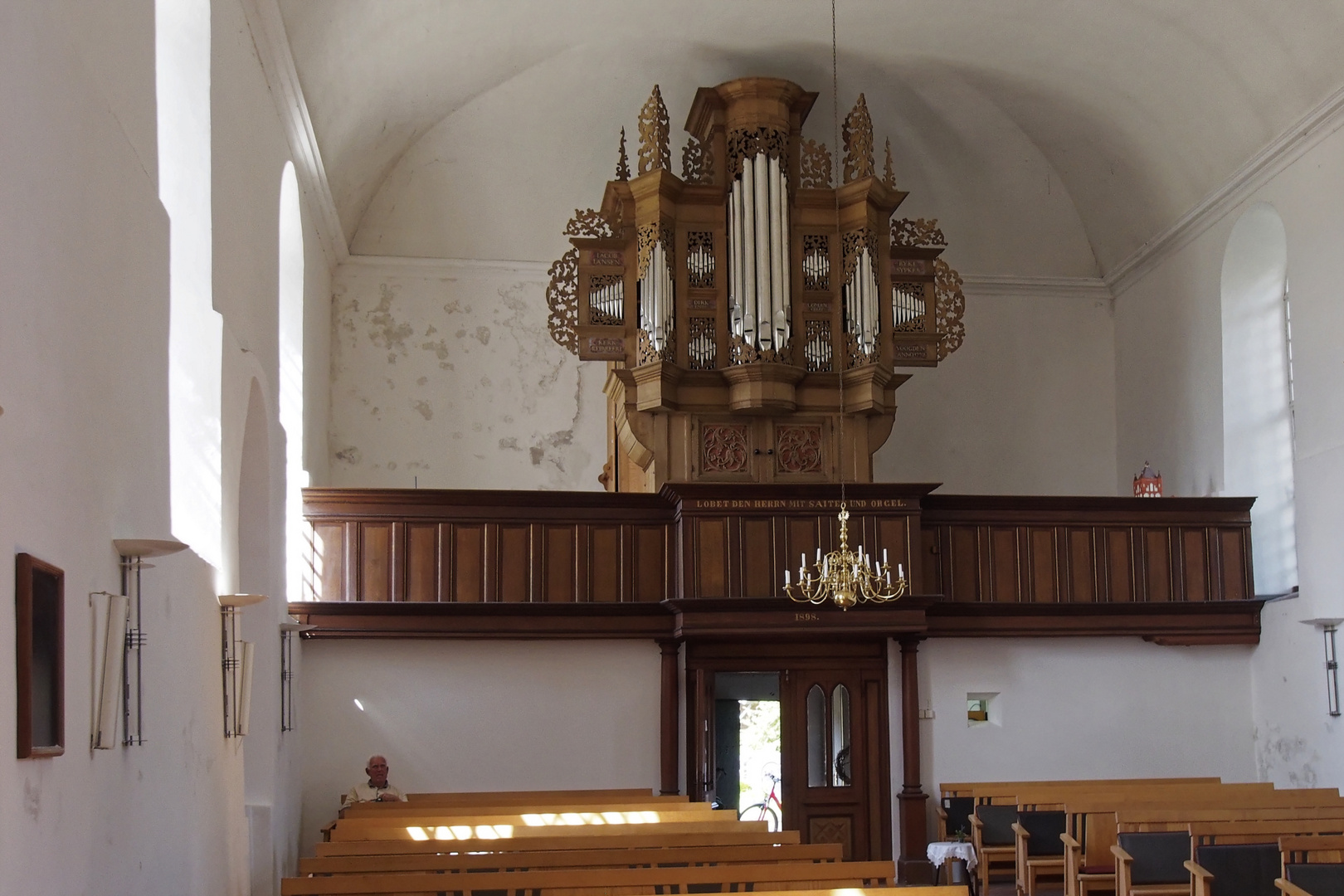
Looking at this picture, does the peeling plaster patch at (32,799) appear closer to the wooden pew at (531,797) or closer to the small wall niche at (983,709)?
the wooden pew at (531,797)

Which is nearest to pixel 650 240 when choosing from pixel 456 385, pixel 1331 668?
pixel 456 385

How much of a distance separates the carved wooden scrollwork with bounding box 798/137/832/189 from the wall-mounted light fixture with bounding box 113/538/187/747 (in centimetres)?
985

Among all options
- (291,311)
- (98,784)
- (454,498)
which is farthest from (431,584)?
(98,784)

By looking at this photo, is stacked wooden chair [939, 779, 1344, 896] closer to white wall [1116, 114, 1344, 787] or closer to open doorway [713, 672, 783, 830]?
white wall [1116, 114, 1344, 787]

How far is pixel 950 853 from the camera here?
12.9 m

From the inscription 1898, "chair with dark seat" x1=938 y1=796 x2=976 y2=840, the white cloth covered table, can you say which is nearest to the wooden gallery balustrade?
the inscription 1898

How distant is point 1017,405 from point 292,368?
9.07 m

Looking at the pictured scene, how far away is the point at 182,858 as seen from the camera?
335 inches

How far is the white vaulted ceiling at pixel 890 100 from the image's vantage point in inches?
572

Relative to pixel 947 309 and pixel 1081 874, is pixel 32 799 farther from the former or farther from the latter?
pixel 947 309

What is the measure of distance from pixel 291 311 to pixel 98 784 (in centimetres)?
814

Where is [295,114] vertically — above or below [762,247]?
above

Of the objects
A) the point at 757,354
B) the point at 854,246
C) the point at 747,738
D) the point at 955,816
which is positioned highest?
the point at 854,246

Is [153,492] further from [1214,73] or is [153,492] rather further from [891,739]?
[1214,73]
